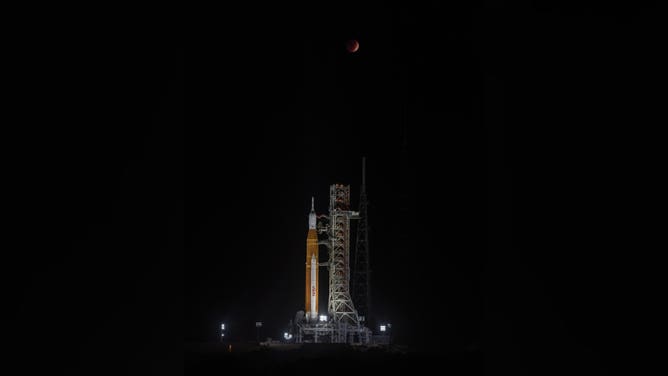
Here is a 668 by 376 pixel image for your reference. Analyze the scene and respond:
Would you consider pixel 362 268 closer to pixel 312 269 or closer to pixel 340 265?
pixel 340 265

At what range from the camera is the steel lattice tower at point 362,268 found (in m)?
26.2

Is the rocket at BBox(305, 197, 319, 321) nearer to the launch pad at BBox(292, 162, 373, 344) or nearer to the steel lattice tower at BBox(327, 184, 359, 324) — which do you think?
the launch pad at BBox(292, 162, 373, 344)

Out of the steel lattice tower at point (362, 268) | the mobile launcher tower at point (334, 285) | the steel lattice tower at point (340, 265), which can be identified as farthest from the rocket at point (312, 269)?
the steel lattice tower at point (362, 268)

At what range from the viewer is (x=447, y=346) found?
16.0 m

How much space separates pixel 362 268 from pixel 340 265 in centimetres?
146

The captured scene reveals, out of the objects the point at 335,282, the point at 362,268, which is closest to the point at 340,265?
the point at 335,282

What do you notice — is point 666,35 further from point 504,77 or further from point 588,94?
point 504,77

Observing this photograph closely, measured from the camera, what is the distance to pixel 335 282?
26453mm

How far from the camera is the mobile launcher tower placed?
25.5 meters

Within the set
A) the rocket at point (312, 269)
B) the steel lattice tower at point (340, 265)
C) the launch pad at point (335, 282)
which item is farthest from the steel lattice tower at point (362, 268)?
the rocket at point (312, 269)

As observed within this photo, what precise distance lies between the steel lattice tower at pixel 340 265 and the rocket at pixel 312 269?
2.38 feet

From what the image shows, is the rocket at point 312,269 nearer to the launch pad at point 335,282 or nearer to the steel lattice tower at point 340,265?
the launch pad at point 335,282

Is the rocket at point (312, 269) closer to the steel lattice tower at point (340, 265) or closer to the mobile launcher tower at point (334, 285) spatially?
the mobile launcher tower at point (334, 285)

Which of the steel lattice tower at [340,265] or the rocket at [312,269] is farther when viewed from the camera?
the steel lattice tower at [340,265]
